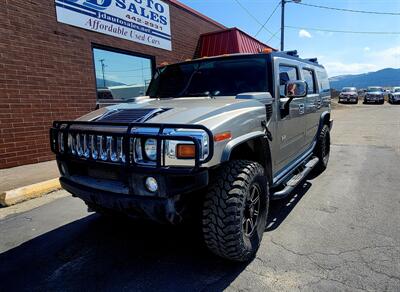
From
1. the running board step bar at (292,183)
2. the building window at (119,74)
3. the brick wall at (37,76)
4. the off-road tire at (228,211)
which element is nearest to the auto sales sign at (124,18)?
the brick wall at (37,76)

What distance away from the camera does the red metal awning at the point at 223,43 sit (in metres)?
11.4

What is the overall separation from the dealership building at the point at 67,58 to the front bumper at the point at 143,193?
7.15 feet

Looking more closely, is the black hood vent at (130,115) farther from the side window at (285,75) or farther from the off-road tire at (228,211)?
the side window at (285,75)

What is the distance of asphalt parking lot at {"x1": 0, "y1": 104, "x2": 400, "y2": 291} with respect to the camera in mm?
2543

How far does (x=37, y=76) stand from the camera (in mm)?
6664

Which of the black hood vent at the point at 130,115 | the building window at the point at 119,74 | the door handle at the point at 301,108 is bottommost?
the door handle at the point at 301,108

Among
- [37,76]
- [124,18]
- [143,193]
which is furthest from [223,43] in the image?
[143,193]

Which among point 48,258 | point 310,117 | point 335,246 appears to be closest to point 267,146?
point 335,246

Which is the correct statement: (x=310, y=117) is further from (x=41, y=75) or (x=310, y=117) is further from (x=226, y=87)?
(x=41, y=75)

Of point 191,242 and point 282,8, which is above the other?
point 282,8

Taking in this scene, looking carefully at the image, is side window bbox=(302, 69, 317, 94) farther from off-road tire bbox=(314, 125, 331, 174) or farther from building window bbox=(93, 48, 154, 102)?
building window bbox=(93, 48, 154, 102)

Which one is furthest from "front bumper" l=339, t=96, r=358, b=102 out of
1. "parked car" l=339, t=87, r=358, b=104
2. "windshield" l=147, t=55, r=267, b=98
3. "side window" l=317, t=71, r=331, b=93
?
"windshield" l=147, t=55, r=267, b=98

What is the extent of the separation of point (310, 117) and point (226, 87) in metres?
1.90

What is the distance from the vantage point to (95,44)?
7.96 m
